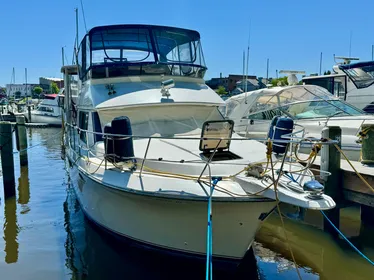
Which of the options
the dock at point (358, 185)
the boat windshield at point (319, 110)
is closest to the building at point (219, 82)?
the boat windshield at point (319, 110)

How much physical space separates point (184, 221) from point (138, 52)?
4323mm

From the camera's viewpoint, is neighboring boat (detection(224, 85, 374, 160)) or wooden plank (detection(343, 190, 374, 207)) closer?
wooden plank (detection(343, 190, 374, 207))

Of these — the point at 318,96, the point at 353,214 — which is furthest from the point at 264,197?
the point at 318,96

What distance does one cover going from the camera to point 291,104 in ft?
37.2

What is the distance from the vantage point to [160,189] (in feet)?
16.8

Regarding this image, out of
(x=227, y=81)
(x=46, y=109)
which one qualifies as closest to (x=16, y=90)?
(x=227, y=81)

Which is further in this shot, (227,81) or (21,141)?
(227,81)

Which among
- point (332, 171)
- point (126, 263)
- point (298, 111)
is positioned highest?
point (298, 111)

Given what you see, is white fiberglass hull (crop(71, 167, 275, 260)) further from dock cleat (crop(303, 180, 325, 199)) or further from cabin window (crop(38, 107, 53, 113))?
cabin window (crop(38, 107, 53, 113))

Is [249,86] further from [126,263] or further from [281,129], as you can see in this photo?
[126,263]

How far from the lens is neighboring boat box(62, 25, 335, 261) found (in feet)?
16.5

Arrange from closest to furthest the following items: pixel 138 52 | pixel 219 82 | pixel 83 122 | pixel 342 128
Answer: pixel 138 52
pixel 83 122
pixel 342 128
pixel 219 82

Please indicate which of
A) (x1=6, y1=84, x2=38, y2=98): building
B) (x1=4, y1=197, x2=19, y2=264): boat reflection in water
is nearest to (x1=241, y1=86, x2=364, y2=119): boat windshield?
(x1=4, y1=197, x2=19, y2=264): boat reflection in water

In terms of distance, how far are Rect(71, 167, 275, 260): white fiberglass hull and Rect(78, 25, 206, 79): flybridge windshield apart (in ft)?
9.51
